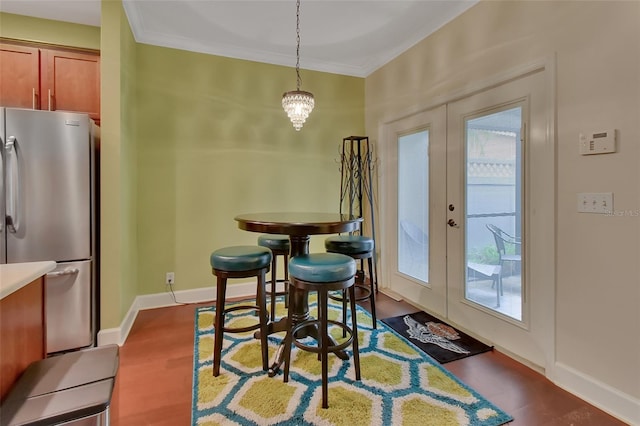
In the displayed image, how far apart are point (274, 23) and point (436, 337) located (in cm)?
312

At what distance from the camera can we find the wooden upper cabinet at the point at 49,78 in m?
2.69

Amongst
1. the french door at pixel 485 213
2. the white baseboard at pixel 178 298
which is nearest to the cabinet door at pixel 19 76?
the white baseboard at pixel 178 298

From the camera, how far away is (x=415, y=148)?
3.29 meters

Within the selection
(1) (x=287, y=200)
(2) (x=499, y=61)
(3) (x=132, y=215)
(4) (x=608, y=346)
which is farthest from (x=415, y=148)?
(3) (x=132, y=215)

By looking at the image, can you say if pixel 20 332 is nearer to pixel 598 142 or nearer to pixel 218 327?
pixel 218 327

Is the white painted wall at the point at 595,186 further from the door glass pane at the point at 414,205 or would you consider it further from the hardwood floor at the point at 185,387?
the door glass pane at the point at 414,205

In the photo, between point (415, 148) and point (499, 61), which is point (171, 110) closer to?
point (415, 148)

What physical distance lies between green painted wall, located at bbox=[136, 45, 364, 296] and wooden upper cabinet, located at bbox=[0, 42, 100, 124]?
0.40m

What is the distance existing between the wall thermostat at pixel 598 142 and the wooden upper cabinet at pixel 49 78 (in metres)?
3.70

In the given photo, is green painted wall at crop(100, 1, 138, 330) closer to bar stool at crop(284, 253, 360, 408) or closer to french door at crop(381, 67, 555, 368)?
bar stool at crop(284, 253, 360, 408)

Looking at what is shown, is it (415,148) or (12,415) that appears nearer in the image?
(12,415)

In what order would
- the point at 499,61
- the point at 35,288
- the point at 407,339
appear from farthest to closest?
1. the point at 407,339
2. the point at 499,61
3. the point at 35,288

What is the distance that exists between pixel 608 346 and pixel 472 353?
0.81 meters

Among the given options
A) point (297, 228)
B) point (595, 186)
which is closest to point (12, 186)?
point (297, 228)
